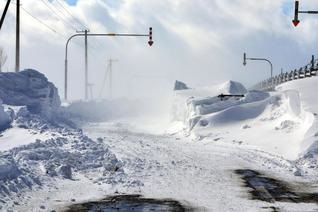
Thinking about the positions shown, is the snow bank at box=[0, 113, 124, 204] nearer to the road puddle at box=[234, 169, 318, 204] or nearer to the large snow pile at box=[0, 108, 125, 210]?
the large snow pile at box=[0, 108, 125, 210]

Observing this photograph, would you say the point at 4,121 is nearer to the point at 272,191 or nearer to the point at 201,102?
the point at 272,191

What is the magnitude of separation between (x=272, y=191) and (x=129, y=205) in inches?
166

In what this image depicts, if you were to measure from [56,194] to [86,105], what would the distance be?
57.4 metres

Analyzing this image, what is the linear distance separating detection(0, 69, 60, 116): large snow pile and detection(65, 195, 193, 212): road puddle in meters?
28.1

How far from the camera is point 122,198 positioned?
42.3ft

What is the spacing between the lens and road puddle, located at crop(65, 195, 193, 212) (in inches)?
460

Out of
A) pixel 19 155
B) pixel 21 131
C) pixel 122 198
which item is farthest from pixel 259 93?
pixel 122 198

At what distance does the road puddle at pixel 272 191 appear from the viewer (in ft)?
43.5

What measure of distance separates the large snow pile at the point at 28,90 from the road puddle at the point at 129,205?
92.3ft

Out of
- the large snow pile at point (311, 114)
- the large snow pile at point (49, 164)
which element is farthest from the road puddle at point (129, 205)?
the large snow pile at point (311, 114)

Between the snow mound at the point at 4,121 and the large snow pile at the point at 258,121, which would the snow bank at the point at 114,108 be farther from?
the snow mound at the point at 4,121

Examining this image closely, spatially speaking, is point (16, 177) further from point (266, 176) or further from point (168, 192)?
point (266, 176)

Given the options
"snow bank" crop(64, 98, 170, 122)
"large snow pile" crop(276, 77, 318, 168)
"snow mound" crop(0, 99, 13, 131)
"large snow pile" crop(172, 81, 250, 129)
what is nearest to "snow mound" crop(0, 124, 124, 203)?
"snow mound" crop(0, 99, 13, 131)

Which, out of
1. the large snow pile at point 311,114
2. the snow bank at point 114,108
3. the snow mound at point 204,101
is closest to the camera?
the large snow pile at point 311,114
